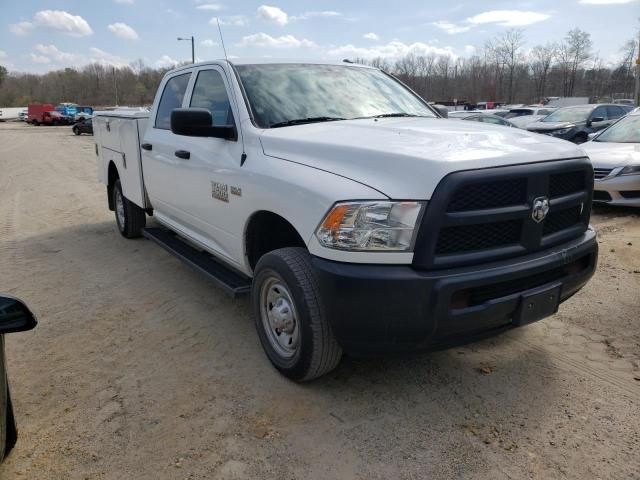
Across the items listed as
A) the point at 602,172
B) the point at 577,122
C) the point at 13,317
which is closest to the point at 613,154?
the point at 602,172

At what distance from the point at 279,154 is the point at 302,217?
0.61 m

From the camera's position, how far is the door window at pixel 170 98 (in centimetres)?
506

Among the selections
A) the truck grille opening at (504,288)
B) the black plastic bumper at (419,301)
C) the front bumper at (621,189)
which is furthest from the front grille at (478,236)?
the front bumper at (621,189)

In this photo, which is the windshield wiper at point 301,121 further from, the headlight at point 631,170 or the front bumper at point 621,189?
the headlight at point 631,170

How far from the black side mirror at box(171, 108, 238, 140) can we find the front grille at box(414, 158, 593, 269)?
5.73ft

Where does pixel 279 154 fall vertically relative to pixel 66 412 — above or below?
above

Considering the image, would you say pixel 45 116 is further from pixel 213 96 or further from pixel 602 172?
pixel 213 96

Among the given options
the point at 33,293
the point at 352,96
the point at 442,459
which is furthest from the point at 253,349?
the point at 33,293

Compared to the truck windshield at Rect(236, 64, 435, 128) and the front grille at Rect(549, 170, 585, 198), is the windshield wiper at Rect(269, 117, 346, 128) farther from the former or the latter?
the front grille at Rect(549, 170, 585, 198)

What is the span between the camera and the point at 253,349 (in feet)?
12.6

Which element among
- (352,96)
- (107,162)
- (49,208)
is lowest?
(49,208)

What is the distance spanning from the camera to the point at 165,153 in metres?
4.99

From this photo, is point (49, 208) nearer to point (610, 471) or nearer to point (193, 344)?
point (193, 344)

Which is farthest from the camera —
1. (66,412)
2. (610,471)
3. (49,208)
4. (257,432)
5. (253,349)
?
(49,208)
